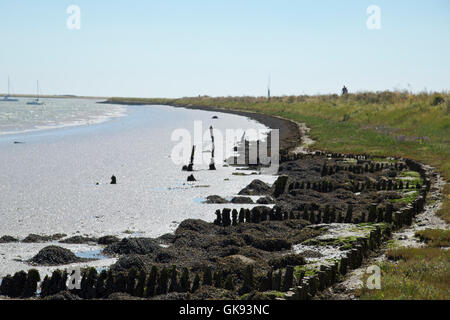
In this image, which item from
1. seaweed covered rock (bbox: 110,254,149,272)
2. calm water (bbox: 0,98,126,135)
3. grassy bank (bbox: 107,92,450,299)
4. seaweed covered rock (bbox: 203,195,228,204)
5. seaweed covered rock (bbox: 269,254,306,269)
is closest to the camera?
grassy bank (bbox: 107,92,450,299)

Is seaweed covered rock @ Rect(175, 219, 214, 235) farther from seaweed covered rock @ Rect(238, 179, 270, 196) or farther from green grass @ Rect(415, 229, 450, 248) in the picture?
seaweed covered rock @ Rect(238, 179, 270, 196)

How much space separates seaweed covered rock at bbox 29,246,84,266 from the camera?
42.9 ft

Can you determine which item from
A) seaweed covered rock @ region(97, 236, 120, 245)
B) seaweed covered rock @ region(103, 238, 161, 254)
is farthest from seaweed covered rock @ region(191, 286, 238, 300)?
seaweed covered rock @ region(97, 236, 120, 245)

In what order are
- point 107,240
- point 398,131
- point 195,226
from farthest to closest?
1. point 398,131
2. point 195,226
3. point 107,240

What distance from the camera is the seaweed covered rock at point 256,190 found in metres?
22.4

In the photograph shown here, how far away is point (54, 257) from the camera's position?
43.2 feet

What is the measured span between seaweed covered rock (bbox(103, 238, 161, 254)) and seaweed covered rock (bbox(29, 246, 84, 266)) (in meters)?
0.96

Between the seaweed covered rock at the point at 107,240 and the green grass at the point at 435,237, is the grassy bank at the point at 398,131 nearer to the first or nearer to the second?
the green grass at the point at 435,237

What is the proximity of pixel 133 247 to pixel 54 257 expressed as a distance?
1.77m

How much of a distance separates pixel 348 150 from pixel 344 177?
12.2m

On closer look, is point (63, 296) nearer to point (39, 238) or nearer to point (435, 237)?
point (39, 238)

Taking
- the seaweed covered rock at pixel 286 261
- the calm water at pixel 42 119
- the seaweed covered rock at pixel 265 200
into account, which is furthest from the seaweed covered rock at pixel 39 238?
the calm water at pixel 42 119

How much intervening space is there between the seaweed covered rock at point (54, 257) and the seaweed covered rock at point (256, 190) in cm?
997

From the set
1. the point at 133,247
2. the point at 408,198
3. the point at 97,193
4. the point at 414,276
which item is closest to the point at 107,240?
the point at 133,247
